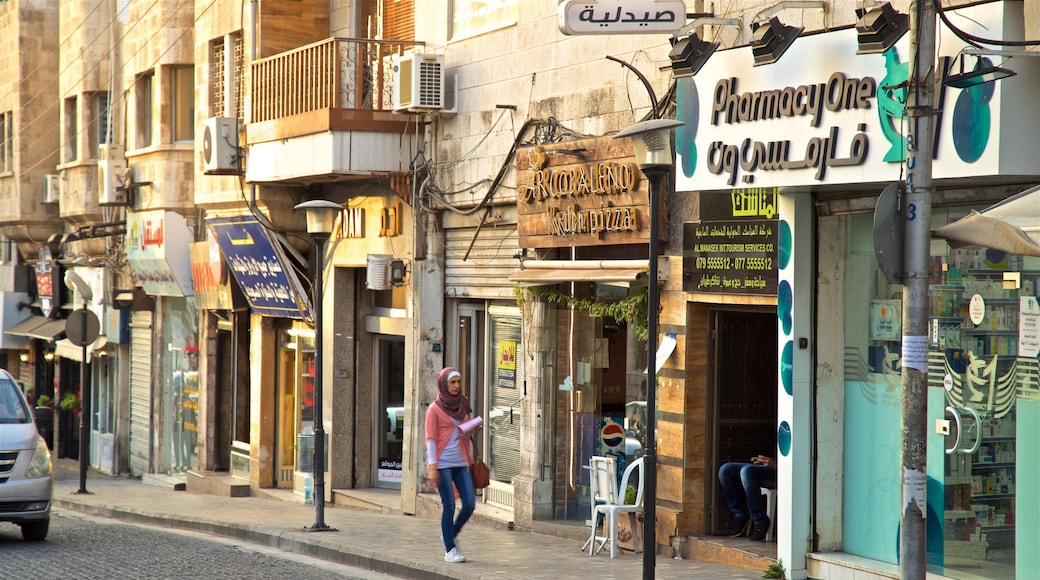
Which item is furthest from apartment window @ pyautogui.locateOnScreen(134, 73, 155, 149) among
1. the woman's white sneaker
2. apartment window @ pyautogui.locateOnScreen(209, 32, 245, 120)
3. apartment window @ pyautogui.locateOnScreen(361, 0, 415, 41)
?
the woman's white sneaker

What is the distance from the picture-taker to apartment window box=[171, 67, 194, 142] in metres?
24.6

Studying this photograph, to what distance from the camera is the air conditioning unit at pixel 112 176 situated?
83.7 ft

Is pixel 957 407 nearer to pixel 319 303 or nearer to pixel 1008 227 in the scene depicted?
pixel 1008 227

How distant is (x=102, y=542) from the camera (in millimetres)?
14352

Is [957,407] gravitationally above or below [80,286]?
below

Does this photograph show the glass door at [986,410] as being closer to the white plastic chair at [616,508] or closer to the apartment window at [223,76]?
the white plastic chair at [616,508]

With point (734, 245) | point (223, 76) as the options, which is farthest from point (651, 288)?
point (223, 76)

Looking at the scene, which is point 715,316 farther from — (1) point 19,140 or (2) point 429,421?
(1) point 19,140

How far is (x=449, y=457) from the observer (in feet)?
39.8

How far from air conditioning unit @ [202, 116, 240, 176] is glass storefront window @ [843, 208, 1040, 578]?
37.8ft

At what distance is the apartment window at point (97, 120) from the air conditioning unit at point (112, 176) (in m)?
2.44

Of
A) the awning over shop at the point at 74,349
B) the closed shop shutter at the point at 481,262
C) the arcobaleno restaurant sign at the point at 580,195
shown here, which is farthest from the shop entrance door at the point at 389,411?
the awning over shop at the point at 74,349

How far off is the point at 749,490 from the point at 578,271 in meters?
2.78

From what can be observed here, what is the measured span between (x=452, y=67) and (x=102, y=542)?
6.61 meters
